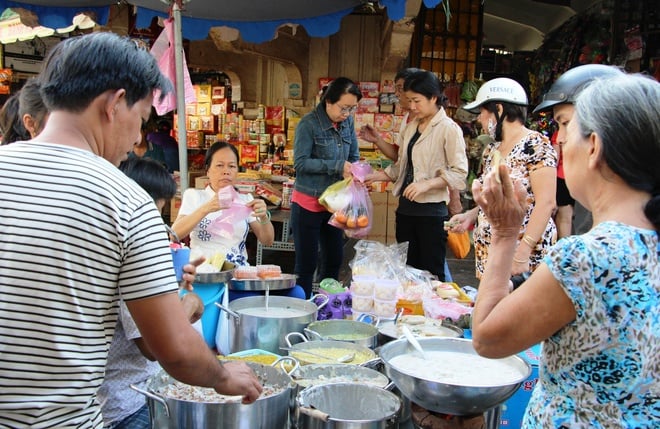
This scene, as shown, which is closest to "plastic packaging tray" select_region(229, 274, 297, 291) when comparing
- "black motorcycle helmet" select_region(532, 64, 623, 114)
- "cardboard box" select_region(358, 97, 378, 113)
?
"black motorcycle helmet" select_region(532, 64, 623, 114)

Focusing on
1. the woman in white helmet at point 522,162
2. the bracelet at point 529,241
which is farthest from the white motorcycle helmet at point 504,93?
the bracelet at point 529,241

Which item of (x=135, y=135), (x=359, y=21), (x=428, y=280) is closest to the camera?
(x=135, y=135)

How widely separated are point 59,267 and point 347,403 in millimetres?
1065

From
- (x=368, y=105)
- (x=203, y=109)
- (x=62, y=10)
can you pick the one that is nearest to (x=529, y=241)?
(x=368, y=105)

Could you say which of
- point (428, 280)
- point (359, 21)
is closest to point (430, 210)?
point (428, 280)

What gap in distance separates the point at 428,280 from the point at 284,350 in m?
1.20

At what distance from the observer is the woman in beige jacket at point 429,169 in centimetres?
362

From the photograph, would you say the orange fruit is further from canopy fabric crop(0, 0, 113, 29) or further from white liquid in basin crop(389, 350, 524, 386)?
canopy fabric crop(0, 0, 113, 29)

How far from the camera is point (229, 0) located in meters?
4.22

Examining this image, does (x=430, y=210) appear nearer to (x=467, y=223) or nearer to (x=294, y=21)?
(x=467, y=223)


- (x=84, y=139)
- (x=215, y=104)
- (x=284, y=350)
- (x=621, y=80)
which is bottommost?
(x=284, y=350)

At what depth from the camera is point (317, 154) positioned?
4.11 m

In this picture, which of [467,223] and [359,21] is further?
[359,21]

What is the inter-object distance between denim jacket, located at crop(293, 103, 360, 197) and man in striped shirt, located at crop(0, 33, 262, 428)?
2.83m
